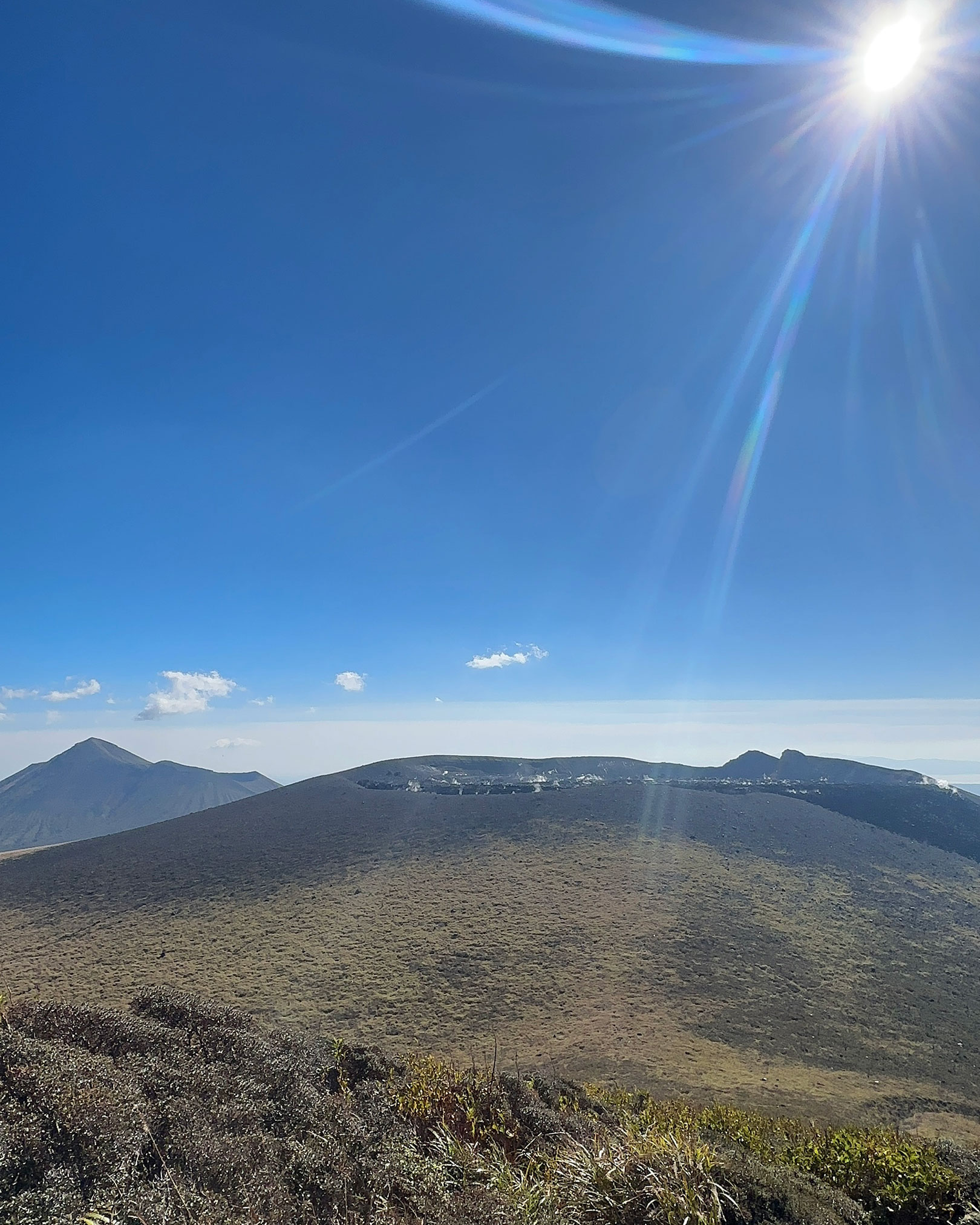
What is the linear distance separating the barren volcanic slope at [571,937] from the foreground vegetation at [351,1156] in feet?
49.4

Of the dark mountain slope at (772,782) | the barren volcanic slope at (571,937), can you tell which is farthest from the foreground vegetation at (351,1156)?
the dark mountain slope at (772,782)

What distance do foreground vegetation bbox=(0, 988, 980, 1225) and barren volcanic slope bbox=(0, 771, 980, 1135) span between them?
15.1 meters

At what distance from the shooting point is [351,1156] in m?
7.01

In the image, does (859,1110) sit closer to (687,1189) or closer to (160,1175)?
(687,1189)

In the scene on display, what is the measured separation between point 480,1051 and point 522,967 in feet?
29.1

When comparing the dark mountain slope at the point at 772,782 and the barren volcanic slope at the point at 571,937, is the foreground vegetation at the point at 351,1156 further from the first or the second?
the dark mountain slope at the point at 772,782

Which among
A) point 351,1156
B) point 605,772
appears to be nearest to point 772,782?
point 605,772

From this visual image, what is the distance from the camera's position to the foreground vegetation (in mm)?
5629

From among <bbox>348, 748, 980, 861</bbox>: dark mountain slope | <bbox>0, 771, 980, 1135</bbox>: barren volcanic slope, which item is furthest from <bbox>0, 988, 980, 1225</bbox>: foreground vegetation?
<bbox>348, 748, 980, 861</bbox>: dark mountain slope

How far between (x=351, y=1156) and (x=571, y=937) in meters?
30.9

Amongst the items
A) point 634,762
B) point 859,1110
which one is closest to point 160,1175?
point 859,1110

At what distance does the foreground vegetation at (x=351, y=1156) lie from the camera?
5.63 metres

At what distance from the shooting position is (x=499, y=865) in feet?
151

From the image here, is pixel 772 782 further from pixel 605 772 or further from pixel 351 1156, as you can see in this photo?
pixel 351 1156
